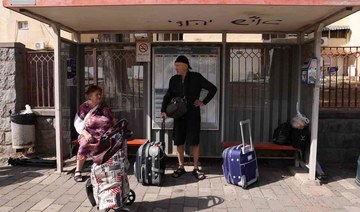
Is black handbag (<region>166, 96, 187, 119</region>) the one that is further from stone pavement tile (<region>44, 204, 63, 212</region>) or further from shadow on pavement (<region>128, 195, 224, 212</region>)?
stone pavement tile (<region>44, 204, 63, 212</region>)

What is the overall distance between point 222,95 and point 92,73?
2.21 metres

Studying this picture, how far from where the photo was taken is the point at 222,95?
6.15 metres

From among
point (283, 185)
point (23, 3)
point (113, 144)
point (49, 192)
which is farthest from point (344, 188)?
point (23, 3)

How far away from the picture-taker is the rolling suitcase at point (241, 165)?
497 cm

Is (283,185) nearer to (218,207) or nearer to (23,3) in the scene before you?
(218,207)

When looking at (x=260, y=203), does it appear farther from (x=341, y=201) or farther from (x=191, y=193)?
(x=341, y=201)

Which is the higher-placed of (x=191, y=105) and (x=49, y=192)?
(x=191, y=105)

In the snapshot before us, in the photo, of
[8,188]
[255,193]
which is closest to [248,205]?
[255,193]

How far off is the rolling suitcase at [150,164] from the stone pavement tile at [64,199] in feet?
3.04

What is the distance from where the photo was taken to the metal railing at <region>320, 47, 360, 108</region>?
639 centimetres

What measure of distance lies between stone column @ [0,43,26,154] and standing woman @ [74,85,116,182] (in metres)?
3.09

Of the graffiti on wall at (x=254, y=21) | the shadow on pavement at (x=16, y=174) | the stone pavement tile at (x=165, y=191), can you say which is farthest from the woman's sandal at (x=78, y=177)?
the graffiti on wall at (x=254, y=21)

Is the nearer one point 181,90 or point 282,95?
point 181,90

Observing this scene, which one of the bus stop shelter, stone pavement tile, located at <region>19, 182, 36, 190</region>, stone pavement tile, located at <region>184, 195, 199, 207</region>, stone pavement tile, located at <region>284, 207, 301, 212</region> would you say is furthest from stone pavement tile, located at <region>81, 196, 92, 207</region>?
stone pavement tile, located at <region>284, 207, 301, 212</region>
